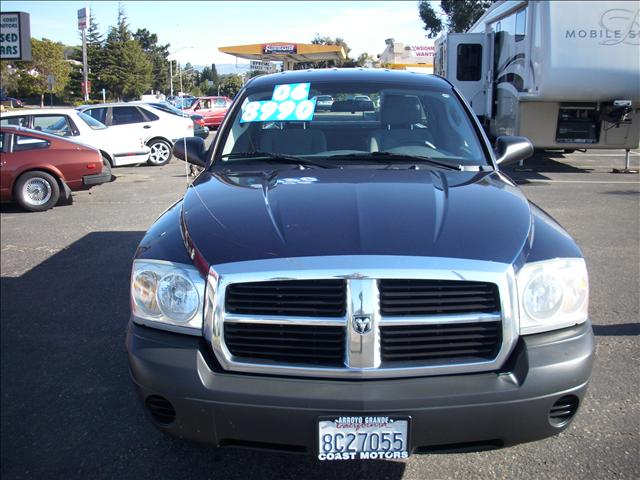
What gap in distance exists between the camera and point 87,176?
10.7 meters

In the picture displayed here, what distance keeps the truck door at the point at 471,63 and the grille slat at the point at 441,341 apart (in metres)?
14.0

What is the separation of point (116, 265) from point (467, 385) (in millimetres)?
5085

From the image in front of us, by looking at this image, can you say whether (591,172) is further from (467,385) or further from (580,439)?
→ (467,385)

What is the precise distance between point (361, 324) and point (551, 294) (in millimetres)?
807

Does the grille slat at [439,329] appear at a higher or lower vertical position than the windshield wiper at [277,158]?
lower

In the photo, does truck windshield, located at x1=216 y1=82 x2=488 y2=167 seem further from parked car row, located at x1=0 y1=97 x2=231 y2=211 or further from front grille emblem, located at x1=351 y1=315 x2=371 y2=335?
parked car row, located at x1=0 y1=97 x2=231 y2=211

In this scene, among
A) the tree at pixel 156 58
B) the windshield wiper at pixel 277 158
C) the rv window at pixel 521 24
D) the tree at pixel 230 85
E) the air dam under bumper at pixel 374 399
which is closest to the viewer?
the air dam under bumper at pixel 374 399

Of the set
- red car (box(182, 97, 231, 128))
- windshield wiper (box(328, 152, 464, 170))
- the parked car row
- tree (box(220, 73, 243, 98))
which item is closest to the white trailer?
the parked car row

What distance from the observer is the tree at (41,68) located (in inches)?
2547

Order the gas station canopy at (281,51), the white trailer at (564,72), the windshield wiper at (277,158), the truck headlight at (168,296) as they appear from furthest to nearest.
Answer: the gas station canopy at (281,51), the white trailer at (564,72), the windshield wiper at (277,158), the truck headlight at (168,296)

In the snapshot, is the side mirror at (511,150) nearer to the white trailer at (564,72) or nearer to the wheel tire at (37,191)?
the white trailer at (564,72)

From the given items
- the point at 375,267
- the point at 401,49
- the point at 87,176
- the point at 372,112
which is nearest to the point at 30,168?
the point at 87,176

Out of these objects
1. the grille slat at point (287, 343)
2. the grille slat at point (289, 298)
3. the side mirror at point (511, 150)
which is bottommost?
the grille slat at point (287, 343)

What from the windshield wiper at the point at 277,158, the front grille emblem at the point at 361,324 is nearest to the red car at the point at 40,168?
the windshield wiper at the point at 277,158
